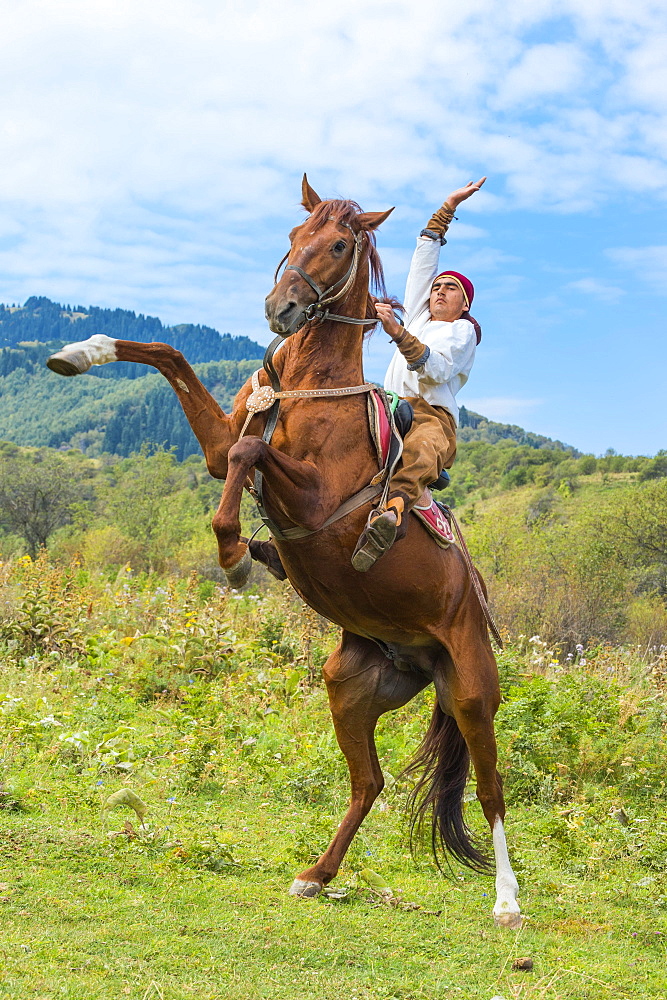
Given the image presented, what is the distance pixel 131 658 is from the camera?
31.4 feet

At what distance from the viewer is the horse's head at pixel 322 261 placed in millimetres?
4238

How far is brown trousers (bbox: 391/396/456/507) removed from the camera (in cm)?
460

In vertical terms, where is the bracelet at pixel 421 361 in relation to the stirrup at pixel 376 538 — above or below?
above

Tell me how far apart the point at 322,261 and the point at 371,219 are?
461 millimetres

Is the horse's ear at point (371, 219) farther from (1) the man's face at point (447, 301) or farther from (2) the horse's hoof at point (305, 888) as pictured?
(2) the horse's hoof at point (305, 888)

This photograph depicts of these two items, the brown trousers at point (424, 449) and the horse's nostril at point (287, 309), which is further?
the brown trousers at point (424, 449)

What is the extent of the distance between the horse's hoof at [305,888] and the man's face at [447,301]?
3.21 m

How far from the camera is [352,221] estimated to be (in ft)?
15.4

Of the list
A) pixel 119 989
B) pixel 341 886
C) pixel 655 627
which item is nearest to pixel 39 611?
pixel 341 886

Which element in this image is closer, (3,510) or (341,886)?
(341,886)

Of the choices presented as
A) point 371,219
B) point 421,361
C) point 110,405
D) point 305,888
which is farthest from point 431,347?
point 110,405

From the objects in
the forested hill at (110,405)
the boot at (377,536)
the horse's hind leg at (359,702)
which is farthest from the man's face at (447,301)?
the forested hill at (110,405)

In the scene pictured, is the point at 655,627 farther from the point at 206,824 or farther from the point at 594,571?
the point at 206,824

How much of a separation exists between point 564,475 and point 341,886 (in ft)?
121
